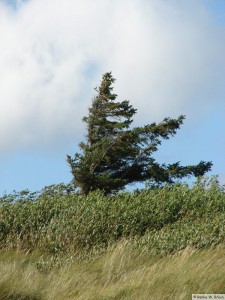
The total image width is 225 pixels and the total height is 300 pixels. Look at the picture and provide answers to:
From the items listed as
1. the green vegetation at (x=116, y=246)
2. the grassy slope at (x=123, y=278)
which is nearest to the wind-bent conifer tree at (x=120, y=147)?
the green vegetation at (x=116, y=246)

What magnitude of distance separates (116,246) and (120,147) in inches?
658

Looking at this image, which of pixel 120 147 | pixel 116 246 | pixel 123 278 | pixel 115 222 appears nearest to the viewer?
pixel 123 278

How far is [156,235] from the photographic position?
52.5ft

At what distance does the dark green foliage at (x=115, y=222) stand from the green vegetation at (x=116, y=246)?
1.1 inches

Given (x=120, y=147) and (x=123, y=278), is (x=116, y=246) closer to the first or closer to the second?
(x=123, y=278)

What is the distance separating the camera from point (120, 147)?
3256 centimetres

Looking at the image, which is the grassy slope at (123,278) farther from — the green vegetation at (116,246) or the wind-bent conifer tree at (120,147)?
the wind-bent conifer tree at (120,147)

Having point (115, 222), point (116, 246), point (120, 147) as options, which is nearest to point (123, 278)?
point (116, 246)

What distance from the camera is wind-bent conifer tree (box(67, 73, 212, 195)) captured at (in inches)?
1266

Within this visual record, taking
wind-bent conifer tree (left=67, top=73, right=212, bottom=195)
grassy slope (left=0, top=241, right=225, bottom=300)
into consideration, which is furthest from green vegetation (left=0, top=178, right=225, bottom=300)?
wind-bent conifer tree (left=67, top=73, right=212, bottom=195)

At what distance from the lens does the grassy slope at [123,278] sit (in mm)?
10797

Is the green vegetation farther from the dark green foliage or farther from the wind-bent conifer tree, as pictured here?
the wind-bent conifer tree

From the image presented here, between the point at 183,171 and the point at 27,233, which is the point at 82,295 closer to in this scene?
the point at 27,233

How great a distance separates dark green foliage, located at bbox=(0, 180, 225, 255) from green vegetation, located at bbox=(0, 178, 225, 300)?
3cm
